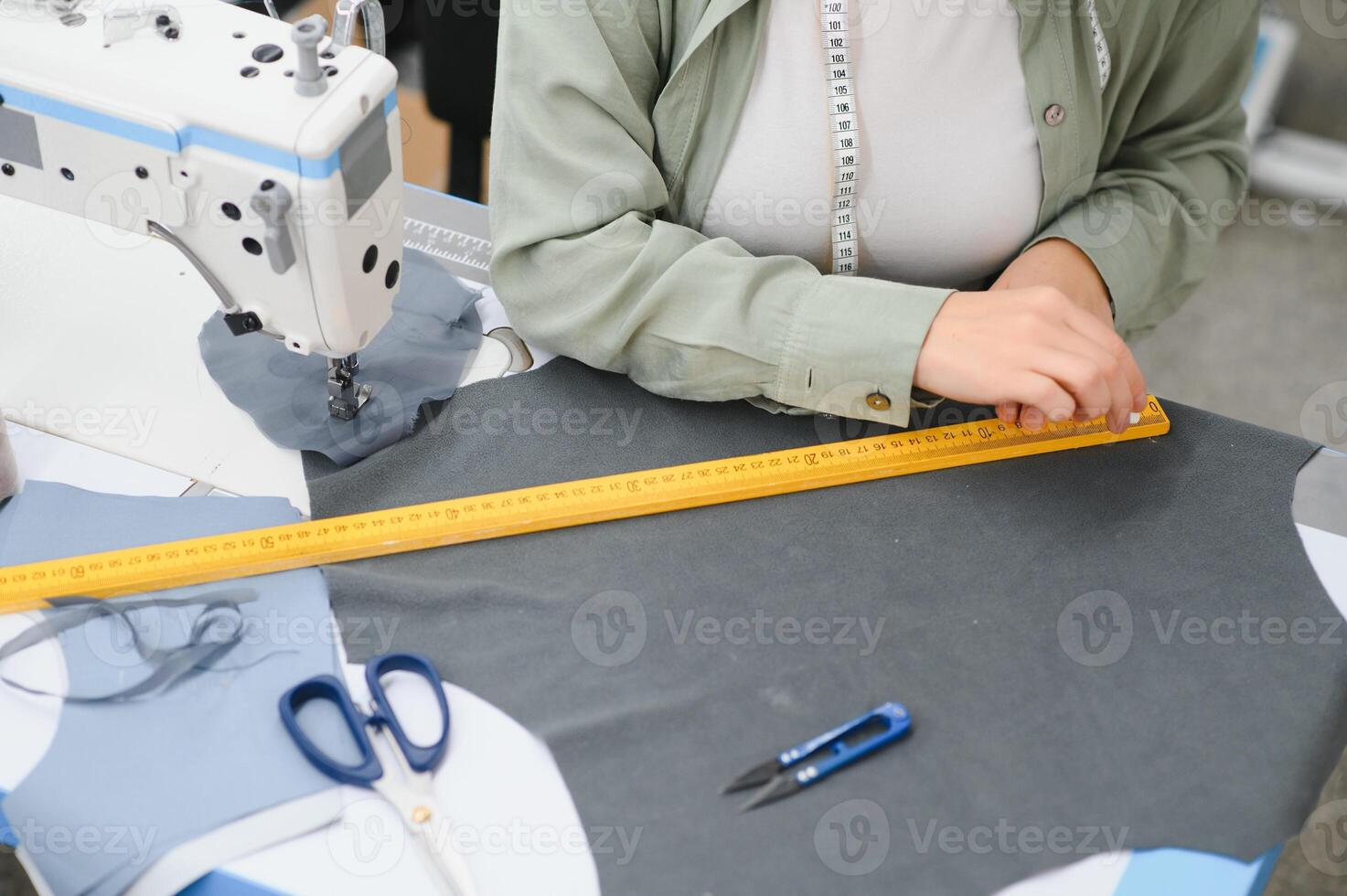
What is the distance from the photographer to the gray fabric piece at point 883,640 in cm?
94

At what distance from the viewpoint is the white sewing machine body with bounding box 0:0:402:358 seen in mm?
967

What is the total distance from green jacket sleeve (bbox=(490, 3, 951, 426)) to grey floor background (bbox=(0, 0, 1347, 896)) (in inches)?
71.1

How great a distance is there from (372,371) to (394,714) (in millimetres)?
435

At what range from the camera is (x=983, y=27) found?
3.93 ft

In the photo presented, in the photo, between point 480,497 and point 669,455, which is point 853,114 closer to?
point 669,455

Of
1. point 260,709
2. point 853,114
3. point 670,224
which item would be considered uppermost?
point 853,114

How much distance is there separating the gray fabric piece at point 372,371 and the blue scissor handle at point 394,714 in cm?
26

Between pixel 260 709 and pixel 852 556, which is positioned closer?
pixel 260 709

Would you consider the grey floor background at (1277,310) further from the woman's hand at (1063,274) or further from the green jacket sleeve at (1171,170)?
the woman's hand at (1063,274)

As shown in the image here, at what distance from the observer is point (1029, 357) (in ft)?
3.69

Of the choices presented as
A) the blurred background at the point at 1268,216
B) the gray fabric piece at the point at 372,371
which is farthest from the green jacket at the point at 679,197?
the blurred background at the point at 1268,216

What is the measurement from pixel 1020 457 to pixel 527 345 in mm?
544

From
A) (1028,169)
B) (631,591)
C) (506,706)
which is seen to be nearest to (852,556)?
(631,591)

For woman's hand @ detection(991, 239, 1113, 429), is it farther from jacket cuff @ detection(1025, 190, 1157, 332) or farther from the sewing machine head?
the sewing machine head
